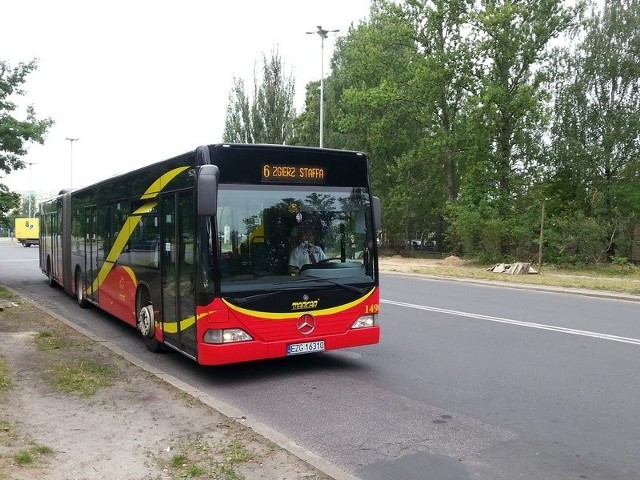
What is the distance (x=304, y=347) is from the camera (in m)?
7.47

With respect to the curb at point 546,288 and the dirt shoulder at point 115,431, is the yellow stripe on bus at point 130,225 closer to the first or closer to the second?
the dirt shoulder at point 115,431

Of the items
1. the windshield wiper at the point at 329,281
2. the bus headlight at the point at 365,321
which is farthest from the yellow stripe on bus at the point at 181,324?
the bus headlight at the point at 365,321

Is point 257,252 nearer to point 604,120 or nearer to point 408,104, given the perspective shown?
point 604,120

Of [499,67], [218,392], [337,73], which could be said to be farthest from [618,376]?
[337,73]

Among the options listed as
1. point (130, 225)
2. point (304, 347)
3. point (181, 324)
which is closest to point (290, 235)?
point (304, 347)

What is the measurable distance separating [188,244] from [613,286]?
15.8m

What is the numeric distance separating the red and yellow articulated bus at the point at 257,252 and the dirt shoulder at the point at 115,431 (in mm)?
981

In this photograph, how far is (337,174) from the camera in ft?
25.8

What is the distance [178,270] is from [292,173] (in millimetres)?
1866

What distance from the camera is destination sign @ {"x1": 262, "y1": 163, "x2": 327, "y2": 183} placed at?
24.3 feet

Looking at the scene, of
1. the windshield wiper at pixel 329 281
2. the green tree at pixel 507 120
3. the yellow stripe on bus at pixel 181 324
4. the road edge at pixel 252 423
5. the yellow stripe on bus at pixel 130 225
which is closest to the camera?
the road edge at pixel 252 423

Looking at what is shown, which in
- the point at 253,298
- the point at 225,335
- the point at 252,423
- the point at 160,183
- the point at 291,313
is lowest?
the point at 252,423

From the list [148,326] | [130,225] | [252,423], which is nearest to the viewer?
[252,423]

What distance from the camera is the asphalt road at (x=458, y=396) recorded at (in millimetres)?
4926
